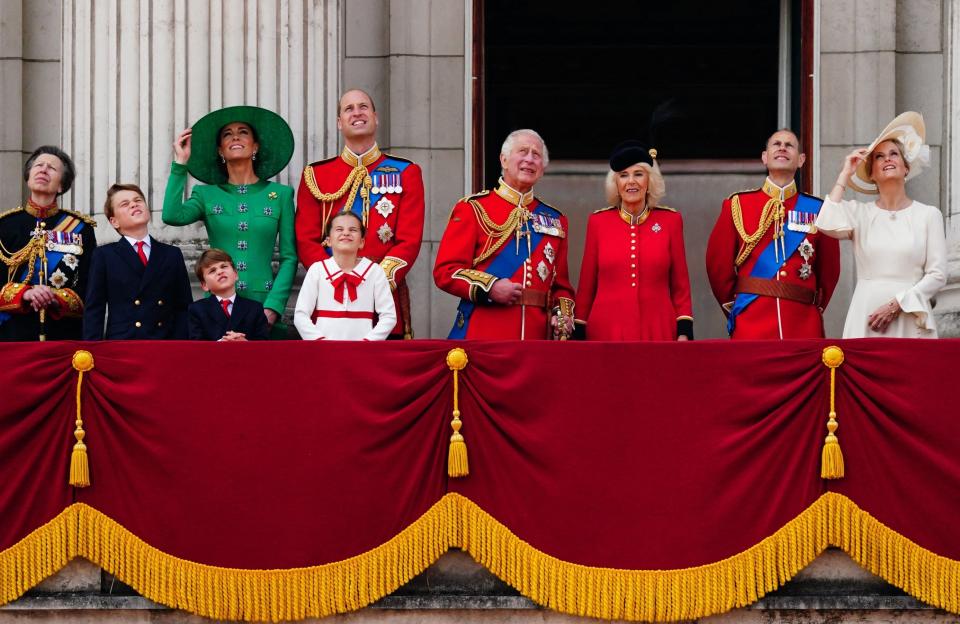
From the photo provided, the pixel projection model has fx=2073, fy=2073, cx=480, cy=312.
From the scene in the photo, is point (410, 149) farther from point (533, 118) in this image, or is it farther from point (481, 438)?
point (481, 438)

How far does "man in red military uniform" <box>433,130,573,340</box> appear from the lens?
10195 millimetres

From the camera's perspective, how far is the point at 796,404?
907cm

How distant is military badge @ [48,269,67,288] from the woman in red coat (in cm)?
257

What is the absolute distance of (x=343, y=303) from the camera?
9.75 metres

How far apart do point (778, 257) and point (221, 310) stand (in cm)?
281

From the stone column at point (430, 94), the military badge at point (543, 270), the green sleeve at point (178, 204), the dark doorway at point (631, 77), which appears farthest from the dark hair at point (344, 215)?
the dark doorway at point (631, 77)

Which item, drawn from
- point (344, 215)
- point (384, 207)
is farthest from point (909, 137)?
point (344, 215)

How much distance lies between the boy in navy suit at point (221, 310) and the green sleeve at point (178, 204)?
1.89 feet

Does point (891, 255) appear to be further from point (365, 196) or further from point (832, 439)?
point (365, 196)

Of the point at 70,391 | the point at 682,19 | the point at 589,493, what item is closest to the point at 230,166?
the point at 70,391

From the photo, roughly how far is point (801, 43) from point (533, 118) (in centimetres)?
216

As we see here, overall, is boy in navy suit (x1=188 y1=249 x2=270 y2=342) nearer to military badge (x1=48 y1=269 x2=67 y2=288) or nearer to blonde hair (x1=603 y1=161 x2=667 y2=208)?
military badge (x1=48 y1=269 x2=67 y2=288)

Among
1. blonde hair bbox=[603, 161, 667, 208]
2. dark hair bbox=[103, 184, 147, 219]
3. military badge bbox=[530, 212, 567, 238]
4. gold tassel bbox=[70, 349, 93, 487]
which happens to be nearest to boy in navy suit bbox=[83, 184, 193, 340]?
dark hair bbox=[103, 184, 147, 219]

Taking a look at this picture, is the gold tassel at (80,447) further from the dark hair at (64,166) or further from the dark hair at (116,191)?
the dark hair at (64,166)
